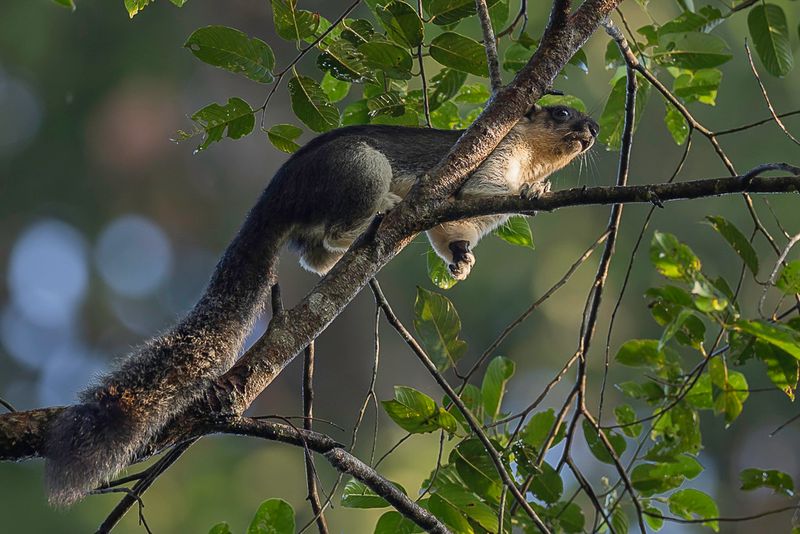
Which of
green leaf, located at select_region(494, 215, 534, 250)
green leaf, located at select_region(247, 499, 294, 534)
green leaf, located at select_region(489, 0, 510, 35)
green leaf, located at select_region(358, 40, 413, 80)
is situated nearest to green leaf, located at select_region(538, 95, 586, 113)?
green leaf, located at select_region(489, 0, 510, 35)

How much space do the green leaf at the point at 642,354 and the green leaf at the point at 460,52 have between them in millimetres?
968

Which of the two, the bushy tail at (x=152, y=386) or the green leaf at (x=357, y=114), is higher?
the green leaf at (x=357, y=114)

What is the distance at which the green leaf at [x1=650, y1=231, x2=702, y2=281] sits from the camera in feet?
7.75

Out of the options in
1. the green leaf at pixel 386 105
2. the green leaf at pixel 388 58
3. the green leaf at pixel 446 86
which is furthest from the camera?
the green leaf at pixel 446 86

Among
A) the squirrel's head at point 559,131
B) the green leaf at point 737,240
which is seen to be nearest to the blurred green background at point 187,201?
the squirrel's head at point 559,131

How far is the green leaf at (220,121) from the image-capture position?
109 inches

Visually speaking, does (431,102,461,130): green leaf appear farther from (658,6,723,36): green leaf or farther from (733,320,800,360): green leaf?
(733,320,800,360): green leaf

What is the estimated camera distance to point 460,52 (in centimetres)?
275

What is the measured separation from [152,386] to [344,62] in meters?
1.14

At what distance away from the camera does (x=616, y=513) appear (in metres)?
2.84

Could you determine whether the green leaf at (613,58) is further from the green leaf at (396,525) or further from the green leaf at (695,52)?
the green leaf at (396,525)

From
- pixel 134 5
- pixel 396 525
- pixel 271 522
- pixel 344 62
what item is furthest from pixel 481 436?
pixel 134 5

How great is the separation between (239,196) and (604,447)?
8.31 m

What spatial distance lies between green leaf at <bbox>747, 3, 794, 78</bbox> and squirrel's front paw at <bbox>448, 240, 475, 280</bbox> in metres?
1.32
